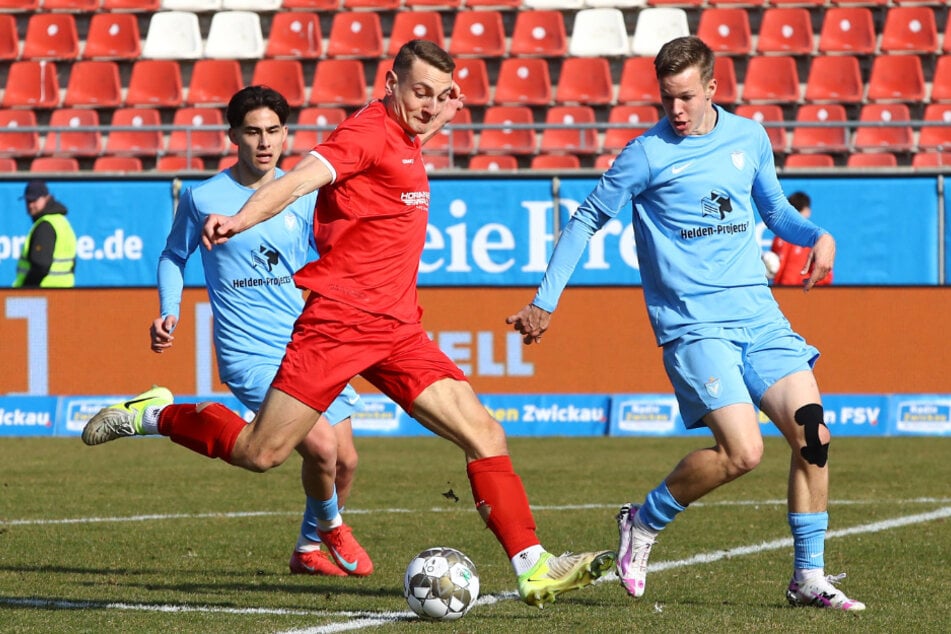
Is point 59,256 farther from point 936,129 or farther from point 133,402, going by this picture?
point 936,129

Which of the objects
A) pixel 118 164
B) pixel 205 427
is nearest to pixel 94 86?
pixel 118 164

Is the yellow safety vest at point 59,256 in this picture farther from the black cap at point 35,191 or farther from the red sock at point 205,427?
A: the red sock at point 205,427

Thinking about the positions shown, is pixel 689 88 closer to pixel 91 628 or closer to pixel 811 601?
pixel 811 601

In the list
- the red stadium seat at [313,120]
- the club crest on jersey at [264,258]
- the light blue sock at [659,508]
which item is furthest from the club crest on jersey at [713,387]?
the red stadium seat at [313,120]

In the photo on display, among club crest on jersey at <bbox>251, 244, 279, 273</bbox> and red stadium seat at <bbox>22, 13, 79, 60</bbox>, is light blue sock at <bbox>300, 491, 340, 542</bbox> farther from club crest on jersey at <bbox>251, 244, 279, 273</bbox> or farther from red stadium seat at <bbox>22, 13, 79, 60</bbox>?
red stadium seat at <bbox>22, 13, 79, 60</bbox>

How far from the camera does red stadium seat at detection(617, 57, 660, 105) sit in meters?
21.3

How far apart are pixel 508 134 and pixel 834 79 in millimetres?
4427

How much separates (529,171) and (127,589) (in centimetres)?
1191

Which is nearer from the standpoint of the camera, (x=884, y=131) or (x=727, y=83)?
(x=884, y=131)

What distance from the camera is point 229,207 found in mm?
7738

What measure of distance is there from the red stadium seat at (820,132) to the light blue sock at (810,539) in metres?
13.6

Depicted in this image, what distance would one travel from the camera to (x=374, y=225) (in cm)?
616

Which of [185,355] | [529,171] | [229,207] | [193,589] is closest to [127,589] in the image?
[193,589]

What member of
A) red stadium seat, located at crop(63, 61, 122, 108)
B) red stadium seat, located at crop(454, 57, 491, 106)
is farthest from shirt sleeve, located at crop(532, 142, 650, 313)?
red stadium seat, located at crop(63, 61, 122, 108)
